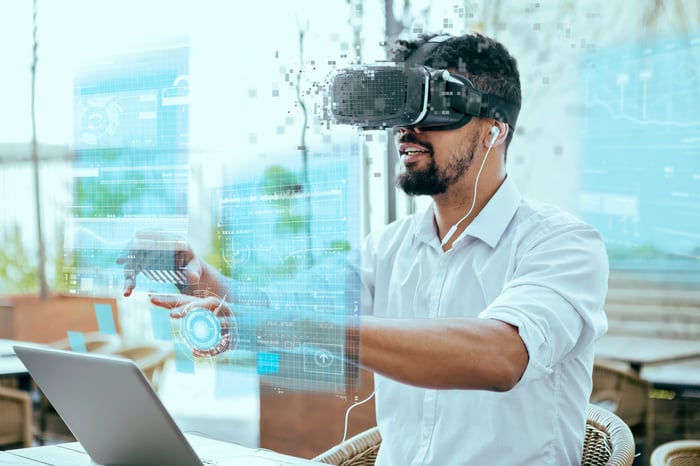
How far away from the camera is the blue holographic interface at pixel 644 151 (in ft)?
7.55

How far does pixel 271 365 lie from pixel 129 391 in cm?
18

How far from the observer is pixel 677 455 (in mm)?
1668

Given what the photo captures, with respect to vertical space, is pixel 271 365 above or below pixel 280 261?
below

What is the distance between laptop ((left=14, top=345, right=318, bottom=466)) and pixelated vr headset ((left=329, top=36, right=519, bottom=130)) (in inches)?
21.3

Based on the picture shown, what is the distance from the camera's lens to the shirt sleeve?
123 centimetres

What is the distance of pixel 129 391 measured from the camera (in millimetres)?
1044

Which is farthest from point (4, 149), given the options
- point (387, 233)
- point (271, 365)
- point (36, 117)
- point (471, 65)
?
point (271, 365)

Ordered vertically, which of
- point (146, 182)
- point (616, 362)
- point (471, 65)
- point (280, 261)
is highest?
point (471, 65)

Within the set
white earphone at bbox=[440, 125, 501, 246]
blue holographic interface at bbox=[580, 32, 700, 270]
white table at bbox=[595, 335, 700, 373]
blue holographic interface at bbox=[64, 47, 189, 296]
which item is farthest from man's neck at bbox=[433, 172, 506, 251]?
white table at bbox=[595, 335, 700, 373]

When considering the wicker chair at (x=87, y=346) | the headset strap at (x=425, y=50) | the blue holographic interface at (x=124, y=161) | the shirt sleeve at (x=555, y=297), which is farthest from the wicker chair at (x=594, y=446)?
the wicker chair at (x=87, y=346)

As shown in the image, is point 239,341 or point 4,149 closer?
point 239,341

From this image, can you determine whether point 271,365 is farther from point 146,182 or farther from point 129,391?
point 146,182

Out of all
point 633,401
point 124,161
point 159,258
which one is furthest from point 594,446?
point 633,401

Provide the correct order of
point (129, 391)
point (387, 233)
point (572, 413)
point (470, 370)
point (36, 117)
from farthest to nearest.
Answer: point (36, 117), point (387, 233), point (572, 413), point (470, 370), point (129, 391)
